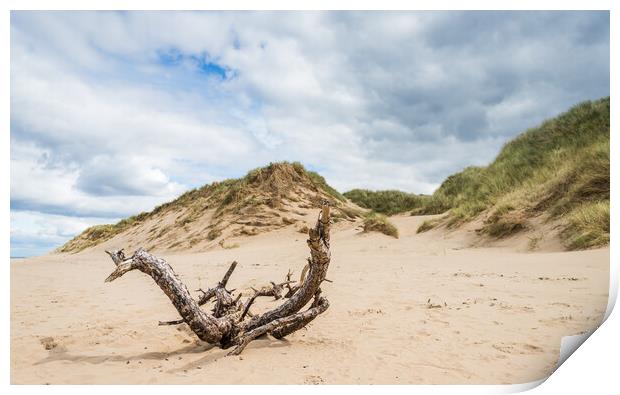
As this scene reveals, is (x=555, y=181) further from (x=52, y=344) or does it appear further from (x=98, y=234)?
(x=98, y=234)

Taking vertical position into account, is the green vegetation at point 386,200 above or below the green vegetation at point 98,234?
above

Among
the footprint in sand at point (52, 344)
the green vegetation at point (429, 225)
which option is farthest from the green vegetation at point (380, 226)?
the footprint in sand at point (52, 344)

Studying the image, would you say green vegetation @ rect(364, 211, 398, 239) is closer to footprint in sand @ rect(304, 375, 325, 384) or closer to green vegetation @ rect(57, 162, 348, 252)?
green vegetation @ rect(57, 162, 348, 252)

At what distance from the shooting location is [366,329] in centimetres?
510

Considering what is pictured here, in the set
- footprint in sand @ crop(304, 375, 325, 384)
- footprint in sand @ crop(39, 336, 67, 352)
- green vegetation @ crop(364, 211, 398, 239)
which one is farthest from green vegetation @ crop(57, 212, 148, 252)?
footprint in sand @ crop(304, 375, 325, 384)

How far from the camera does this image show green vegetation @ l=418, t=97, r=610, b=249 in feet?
30.3

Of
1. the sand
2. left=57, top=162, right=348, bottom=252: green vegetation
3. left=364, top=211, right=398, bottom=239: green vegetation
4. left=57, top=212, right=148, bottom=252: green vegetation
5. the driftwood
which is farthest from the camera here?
left=57, top=212, right=148, bottom=252: green vegetation

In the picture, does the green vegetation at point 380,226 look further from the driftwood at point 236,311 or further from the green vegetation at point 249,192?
the driftwood at point 236,311

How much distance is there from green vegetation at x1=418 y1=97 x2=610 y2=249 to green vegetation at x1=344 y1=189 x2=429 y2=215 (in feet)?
25.5

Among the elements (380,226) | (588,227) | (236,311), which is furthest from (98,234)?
(588,227)

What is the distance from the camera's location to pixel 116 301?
7223 mm

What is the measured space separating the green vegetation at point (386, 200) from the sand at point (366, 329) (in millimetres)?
17788

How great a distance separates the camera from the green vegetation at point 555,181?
9234 mm

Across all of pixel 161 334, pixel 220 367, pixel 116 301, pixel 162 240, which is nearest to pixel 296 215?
pixel 162 240
